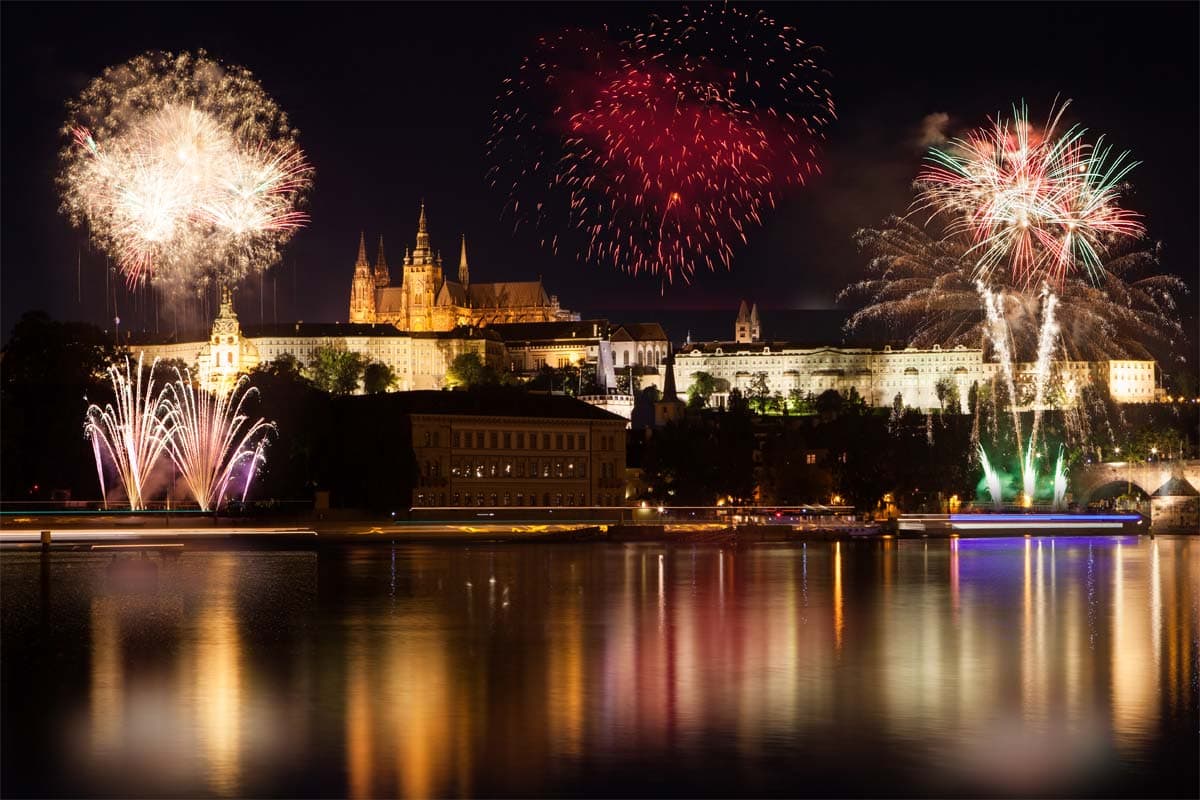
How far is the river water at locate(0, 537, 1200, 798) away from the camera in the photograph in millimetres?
19031

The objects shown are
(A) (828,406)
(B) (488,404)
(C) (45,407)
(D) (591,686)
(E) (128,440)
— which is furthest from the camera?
(A) (828,406)

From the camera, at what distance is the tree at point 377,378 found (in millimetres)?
185875

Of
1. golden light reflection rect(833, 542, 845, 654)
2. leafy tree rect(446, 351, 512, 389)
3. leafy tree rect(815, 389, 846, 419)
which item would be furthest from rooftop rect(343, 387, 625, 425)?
leafy tree rect(446, 351, 512, 389)

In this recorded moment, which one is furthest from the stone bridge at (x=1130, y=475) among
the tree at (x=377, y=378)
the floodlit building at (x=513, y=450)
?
the tree at (x=377, y=378)

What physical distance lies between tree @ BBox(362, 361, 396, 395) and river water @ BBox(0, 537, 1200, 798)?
13850 cm

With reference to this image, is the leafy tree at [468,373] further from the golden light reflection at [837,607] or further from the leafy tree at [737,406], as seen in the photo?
the golden light reflection at [837,607]

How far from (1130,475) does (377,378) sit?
4003 inches

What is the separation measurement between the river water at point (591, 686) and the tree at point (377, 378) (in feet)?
454

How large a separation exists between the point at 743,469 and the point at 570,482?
11653 millimetres

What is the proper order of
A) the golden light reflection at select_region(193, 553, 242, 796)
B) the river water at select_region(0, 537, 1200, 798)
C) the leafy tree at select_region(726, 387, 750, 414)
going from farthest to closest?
the leafy tree at select_region(726, 387, 750, 414) → the golden light reflection at select_region(193, 553, 242, 796) → the river water at select_region(0, 537, 1200, 798)

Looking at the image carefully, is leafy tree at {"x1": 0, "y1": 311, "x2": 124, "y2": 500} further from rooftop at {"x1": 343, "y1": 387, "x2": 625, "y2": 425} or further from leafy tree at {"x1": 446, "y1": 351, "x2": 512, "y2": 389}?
leafy tree at {"x1": 446, "y1": 351, "x2": 512, "y2": 389}

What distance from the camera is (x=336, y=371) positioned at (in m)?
Answer: 183

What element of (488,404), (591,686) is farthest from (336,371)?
(591,686)

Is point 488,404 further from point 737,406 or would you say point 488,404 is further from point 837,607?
point 837,607
